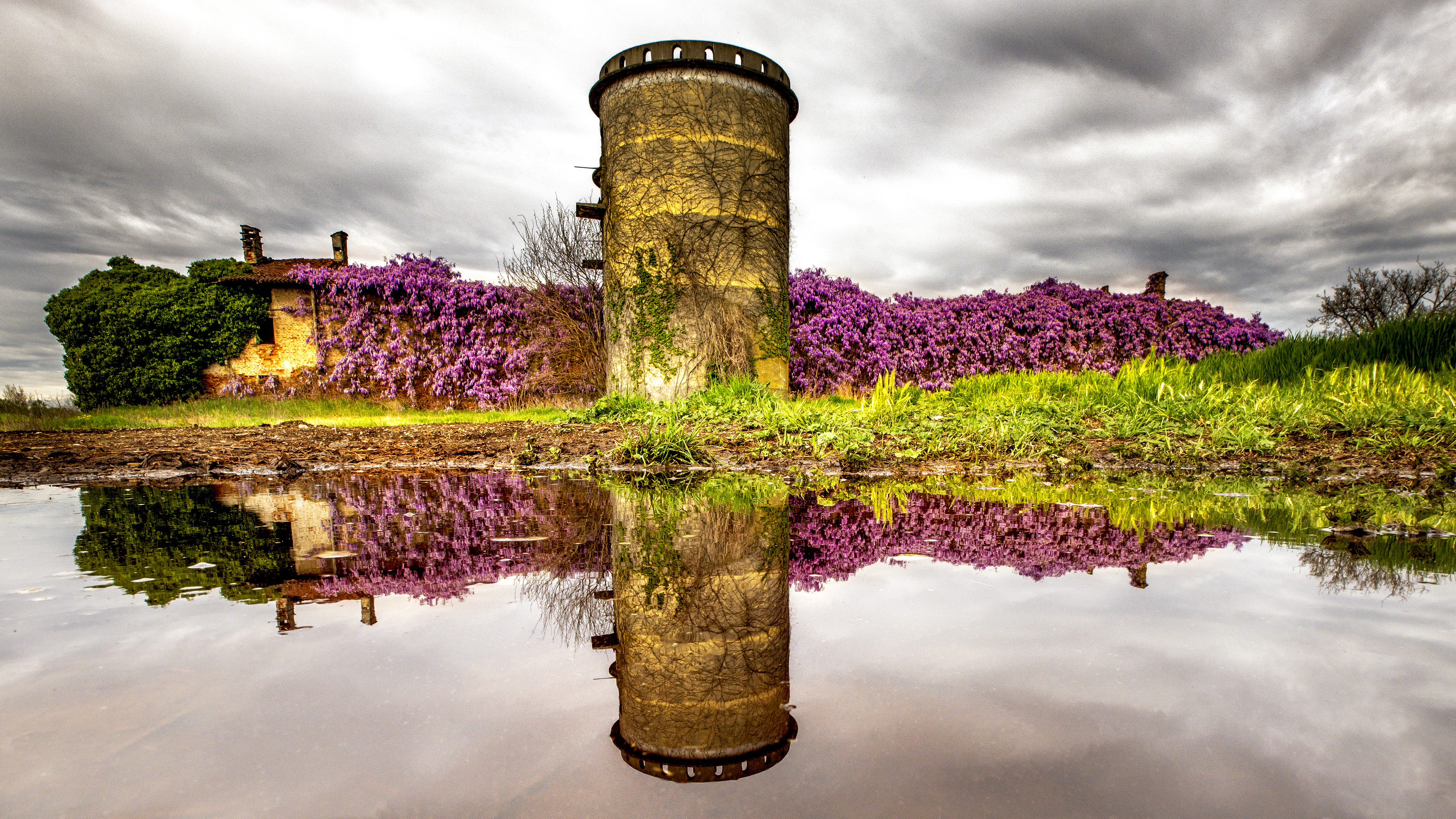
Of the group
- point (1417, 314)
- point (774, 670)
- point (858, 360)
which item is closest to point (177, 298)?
point (858, 360)

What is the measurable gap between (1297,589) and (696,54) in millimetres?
8117

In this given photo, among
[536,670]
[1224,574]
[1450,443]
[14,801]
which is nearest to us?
[14,801]

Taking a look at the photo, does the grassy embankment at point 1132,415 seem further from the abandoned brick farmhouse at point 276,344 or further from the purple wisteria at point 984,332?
the abandoned brick farmhouse at point 276,344

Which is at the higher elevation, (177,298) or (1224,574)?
(177,298)

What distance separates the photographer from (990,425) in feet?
16.1

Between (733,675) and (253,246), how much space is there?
2433 centimetres

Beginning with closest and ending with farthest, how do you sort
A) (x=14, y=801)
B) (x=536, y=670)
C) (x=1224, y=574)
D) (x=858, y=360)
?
(x=14, y=801) → (x=536, y=670) → (x=1224, y=574) → (x=858, y=360)

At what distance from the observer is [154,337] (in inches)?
614

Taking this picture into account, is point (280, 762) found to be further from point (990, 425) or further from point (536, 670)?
point (990, 425)

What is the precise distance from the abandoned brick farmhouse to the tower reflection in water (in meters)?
16.5

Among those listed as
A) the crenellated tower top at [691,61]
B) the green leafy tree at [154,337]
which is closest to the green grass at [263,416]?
the green leafy tree at [154,337]

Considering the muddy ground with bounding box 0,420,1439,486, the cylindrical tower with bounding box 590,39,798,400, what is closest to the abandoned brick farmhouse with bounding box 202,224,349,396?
the muddy ground with bounding box 0,420,1439,486

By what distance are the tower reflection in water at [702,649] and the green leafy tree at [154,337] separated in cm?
1809

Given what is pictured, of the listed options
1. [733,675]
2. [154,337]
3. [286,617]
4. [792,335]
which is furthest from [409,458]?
[154,337]
